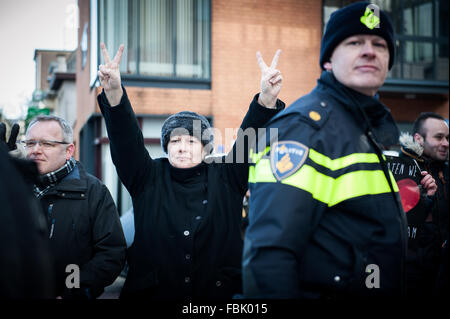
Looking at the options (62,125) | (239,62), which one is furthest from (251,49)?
(62,125)

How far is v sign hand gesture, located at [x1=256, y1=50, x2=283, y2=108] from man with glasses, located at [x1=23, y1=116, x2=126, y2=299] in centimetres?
130

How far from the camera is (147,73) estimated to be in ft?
39.2

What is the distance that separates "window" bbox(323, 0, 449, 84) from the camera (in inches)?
528

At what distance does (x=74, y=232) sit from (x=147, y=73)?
899 centimetres

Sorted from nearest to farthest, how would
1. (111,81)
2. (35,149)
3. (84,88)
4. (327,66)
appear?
(327,66) → (111,81) → (35,149) → (84,88)

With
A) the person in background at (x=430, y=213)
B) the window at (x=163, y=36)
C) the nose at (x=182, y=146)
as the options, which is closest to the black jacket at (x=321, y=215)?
the nose at (x=182, y=146)

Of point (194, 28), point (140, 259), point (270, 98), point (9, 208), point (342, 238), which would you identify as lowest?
point (140, 259)

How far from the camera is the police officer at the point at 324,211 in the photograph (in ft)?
6.10

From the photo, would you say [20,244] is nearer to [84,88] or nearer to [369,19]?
[369,19]

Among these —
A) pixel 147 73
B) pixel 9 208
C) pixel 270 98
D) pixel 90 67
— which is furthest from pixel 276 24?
pixel 9 208

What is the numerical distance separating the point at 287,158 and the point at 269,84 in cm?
115

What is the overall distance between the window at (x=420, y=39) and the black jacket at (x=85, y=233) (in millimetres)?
11425

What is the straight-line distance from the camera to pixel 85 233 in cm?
338
